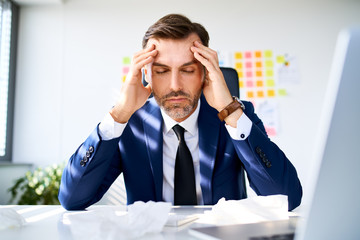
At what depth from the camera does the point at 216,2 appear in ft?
10.6

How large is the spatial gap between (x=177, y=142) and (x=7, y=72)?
2460 millimetres

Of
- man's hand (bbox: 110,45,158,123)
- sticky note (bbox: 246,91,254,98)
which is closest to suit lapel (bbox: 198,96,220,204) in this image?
man's hand (bbox: 110,45,158,123)

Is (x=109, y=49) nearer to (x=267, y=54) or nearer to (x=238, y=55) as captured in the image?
(x=238, y=55)

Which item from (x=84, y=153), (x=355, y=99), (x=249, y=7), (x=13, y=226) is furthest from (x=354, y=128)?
(x=249, y=7)

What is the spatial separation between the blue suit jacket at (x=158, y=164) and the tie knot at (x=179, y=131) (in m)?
0.07

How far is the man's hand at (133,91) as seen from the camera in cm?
120

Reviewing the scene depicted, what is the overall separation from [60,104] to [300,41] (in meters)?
2.55

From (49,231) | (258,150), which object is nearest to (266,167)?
(258,150)

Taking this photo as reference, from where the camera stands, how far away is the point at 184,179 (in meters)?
1.25

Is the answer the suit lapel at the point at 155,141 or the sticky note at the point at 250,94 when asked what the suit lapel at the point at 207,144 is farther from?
the sticky note at the point at 250,94

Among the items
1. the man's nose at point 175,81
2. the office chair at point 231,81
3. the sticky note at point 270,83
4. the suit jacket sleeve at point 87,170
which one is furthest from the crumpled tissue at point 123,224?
the sticky note at point 270,83

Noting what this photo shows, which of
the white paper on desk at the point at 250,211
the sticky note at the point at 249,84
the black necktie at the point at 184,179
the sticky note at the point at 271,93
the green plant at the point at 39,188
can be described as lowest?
the green plant at the point at 39,188

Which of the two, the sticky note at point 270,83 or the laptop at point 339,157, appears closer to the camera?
the laptop at point 339,157

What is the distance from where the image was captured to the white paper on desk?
2.36 ft
